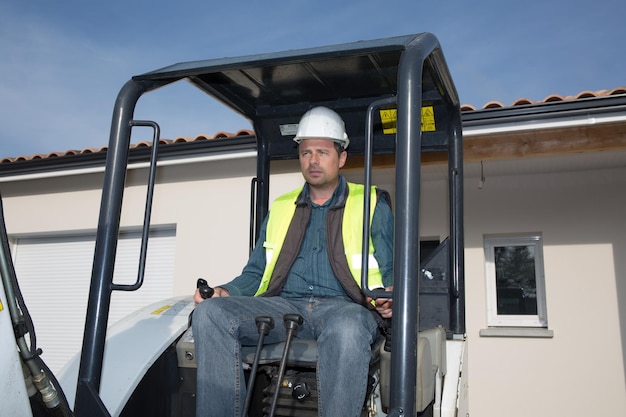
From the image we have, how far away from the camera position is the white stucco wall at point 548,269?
646 cm

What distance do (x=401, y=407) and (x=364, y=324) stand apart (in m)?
0.43

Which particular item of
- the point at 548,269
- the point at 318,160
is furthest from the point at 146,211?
the point at 548,269

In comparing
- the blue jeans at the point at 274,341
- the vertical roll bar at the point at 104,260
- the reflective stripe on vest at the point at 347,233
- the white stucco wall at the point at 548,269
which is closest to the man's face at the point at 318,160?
the reflective stripe on vest at the point at 347,233

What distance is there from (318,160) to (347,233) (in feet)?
1.40

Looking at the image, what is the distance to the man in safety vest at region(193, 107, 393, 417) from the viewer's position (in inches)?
86.1

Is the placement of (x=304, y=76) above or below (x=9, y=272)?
above

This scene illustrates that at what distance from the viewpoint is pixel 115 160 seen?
241 centimetres

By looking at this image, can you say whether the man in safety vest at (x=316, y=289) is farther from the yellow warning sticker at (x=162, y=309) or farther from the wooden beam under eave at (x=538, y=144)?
the wooden beam under eave at (x=538, y=144)

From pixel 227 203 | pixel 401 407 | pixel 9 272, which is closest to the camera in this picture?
pixel 9 272

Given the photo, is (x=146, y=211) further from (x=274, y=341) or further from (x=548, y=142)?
(x=548, y=142)

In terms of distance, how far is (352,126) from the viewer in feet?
11.0

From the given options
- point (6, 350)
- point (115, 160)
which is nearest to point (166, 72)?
point (115, 160)

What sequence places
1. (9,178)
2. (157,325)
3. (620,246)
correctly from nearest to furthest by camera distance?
1. (157,325)
2. (620,246)
3. (9,178)

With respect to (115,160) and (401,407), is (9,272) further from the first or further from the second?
(401,407)
